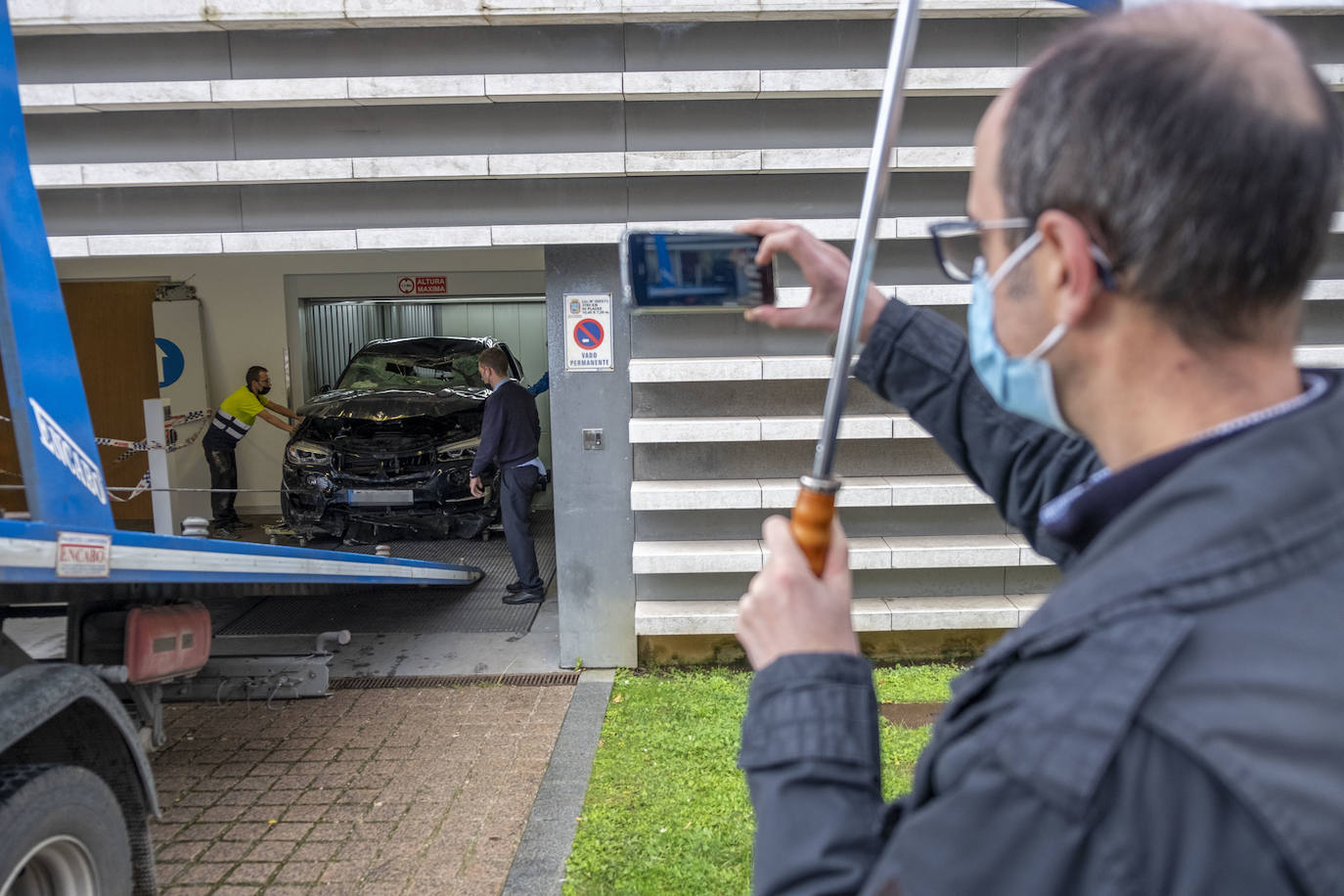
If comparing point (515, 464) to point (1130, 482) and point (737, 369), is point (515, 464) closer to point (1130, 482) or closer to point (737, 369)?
point (737, 369)

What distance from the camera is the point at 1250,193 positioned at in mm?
957

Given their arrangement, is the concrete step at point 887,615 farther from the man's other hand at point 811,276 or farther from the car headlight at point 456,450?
the car headlight at point 456,450

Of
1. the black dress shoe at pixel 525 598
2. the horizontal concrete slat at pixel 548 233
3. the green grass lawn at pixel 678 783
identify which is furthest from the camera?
the black dress shoe at pixel 525 598

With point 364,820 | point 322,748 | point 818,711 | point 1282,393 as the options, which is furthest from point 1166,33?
point 322,748

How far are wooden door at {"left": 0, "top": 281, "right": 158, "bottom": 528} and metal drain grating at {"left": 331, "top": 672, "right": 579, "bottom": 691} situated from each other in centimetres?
732

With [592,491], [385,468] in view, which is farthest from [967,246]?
[385,468]

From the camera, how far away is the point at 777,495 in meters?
5.78

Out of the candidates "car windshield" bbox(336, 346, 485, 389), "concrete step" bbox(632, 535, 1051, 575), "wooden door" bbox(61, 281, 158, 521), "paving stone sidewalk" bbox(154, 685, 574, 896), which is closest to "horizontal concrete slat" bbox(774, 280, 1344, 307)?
"concrete step" bbox(632, 535, 1051, 575)

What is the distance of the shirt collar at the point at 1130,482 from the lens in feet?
3.31

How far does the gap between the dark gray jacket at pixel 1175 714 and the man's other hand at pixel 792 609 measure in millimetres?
230

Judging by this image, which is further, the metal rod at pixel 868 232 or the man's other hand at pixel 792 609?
the metal rod at pixel 868 232

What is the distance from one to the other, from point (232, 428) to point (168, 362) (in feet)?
4.88

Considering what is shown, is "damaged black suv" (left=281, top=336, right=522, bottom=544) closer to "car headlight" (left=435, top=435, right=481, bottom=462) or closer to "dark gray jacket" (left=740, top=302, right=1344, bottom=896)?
"car headlight" (left=435, top=435, right=481, bottom=462)

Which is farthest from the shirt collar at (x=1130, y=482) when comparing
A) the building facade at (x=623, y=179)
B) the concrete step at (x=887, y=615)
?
the concrete step at (x=887, y=615)
